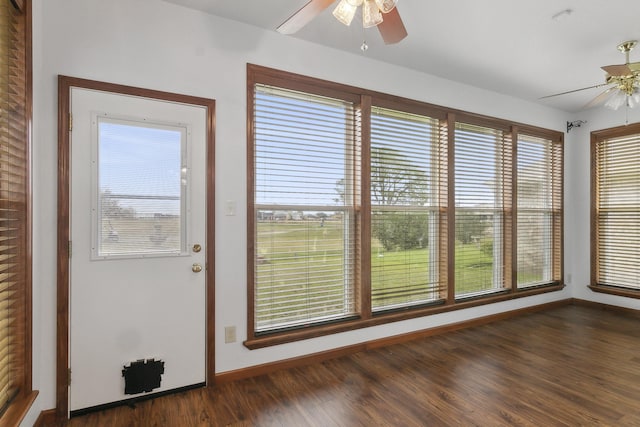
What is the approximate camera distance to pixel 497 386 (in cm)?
Answer: 252

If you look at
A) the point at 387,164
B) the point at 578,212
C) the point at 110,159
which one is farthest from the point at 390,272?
the point at 578,212

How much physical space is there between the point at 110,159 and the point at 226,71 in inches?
41.0

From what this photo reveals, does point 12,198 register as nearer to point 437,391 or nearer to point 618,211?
point 437,391

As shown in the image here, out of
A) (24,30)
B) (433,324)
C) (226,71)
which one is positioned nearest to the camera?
(24,30)

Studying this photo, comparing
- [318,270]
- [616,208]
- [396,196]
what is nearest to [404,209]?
[396,196]

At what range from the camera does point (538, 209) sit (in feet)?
15.2

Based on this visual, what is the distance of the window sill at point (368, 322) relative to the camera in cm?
270

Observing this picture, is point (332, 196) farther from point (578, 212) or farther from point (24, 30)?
point (578, 212)

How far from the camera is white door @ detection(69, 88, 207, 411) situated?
2.14 metres

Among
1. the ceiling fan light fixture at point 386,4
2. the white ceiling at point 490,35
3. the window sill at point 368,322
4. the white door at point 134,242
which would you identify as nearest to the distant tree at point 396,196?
the window sill at point 368,322

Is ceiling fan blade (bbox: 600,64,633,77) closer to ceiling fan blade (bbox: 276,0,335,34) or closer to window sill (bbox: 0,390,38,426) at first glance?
ceiling fan blade (bbox: 276,0,335,34)

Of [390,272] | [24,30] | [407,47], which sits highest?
[407,47]

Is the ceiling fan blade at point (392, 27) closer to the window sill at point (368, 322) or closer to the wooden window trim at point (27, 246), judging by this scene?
the wooden window trim at point (27, 246)

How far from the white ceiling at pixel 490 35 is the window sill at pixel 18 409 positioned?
102 inches
